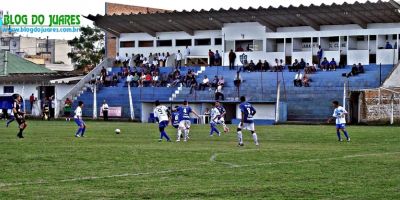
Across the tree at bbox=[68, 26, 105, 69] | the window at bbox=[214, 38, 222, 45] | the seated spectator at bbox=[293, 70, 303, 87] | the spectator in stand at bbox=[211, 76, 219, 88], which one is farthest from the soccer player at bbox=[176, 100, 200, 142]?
the tree at bbox=[68, 26, 105, 69]

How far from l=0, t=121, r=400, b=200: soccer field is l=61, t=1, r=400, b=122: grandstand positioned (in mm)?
28602

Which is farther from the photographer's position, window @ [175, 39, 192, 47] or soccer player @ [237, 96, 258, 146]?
window @ [175, 39, 192, 47]

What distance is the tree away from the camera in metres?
125

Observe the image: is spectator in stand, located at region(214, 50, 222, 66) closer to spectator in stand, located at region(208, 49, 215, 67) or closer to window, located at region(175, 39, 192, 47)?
spectator in stand, located at region(208, 49, 215, 67)

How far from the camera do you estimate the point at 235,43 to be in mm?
78500

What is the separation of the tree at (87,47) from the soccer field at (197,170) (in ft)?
296

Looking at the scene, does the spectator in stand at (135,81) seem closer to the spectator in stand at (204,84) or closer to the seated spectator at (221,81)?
the spectator in stand at (204,84)

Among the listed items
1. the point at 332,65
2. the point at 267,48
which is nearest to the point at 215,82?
the point at 332,65

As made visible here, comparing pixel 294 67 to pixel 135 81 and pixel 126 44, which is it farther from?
pixel 126 44

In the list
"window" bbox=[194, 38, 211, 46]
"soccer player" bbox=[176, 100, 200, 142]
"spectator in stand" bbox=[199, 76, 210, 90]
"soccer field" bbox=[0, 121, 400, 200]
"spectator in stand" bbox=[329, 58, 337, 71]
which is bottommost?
"soccer field" bbox=[0, 121, 400, 200]

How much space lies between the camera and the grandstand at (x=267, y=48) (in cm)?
6388

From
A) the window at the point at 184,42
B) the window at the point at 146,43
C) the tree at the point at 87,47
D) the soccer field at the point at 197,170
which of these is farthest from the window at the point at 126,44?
the soccer field at the point at 197,170

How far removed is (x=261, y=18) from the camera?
2931 inches

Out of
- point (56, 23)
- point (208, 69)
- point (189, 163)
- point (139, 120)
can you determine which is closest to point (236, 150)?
point (189, 163)
